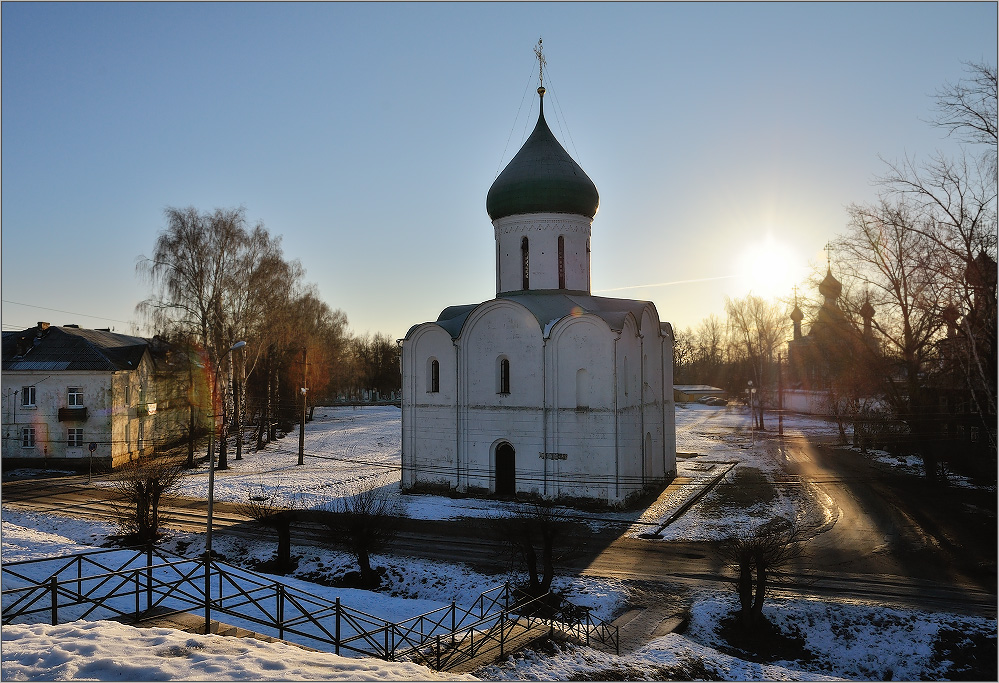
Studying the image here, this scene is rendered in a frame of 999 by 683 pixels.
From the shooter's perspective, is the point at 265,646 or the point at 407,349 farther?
the point at 407,349

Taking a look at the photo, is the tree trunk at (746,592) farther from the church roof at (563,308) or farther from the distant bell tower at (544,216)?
the distant bell tower at (544,216)

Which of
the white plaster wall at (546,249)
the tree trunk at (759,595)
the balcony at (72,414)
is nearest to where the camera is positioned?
the tree trunk at (759,595)

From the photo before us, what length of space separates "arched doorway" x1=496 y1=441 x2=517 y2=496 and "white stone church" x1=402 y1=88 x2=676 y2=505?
38 mm

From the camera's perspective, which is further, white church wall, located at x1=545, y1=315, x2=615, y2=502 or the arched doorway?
the arched doorway

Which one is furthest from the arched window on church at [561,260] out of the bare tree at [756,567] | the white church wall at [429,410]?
the bare tree at [756,567]

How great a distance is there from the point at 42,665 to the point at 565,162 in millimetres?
21467

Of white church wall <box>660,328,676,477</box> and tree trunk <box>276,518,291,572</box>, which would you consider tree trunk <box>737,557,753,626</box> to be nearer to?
tree trunk <box>276,518,291,572</box>

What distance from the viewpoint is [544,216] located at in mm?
24031

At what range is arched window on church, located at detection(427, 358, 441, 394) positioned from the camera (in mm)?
23859

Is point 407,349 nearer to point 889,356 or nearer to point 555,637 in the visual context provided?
point 555,637

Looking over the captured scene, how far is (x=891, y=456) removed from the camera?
3088 cm

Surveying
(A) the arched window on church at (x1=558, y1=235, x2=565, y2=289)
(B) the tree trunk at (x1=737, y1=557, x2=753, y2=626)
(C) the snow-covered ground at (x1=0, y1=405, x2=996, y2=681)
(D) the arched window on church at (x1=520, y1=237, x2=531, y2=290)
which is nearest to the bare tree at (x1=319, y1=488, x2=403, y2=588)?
(C) the snow-covered ground at (x1=0, y1=405, x2=996, y2=681)

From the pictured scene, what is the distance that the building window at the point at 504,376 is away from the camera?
22.5 metres

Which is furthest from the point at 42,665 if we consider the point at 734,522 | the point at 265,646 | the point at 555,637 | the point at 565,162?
the point at 565,162
